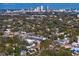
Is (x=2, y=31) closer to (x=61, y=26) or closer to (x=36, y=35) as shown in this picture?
(x=36, y=35)

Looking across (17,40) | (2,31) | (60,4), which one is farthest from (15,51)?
(60,4)

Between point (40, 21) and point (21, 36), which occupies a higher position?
point (40, 21)

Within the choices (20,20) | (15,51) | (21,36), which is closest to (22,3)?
(20,20)

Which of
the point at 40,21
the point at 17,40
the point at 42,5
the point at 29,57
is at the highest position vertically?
the point at 42,5

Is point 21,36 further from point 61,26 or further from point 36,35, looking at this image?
point 61,26

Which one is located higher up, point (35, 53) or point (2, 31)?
point (2, 31)

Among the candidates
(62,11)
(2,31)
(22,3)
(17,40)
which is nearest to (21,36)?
(17,40)

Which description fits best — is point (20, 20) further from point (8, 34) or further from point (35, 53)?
point (35, 53)
